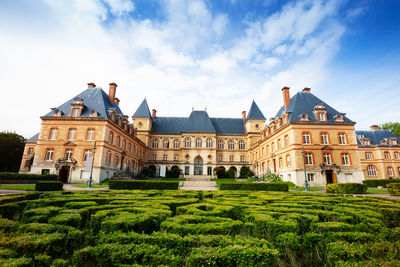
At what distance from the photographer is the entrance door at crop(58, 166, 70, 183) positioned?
2557 centimetres

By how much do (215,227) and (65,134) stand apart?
30.2m

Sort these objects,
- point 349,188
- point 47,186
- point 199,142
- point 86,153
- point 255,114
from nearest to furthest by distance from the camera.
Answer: point 47,186
point 349,188
point 86,153
point 199,142
point 255,114

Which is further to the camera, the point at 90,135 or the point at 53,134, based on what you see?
the point at 53,134

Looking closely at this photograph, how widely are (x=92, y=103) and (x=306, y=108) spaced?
33.6 meters

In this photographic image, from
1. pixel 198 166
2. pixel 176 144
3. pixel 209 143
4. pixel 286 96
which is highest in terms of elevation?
pixel 286 96

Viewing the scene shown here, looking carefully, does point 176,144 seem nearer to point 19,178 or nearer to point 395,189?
point 19,178

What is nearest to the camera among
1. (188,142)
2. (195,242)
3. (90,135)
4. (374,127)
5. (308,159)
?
(195,242)

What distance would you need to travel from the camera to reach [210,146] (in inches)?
1646

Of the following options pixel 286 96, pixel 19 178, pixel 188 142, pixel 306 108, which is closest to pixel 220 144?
pixel 188 142

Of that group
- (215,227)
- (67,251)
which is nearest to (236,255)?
(215,227)

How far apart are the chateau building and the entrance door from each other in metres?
0.11

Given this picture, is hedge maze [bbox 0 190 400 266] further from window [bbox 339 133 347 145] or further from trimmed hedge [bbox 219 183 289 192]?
window [bbox 339 133 347 145]

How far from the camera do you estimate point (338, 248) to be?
2.99 meters

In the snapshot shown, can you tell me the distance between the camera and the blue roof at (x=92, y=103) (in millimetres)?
27453
